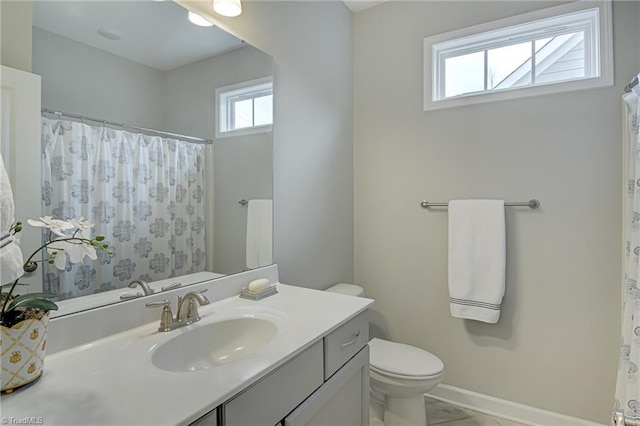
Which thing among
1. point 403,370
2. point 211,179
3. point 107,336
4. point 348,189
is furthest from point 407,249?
point 107,336

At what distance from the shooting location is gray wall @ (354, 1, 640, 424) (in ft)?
5.61

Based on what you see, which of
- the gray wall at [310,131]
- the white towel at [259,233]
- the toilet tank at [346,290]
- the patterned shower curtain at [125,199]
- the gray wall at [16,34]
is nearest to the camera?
the gray wall at [16,34]

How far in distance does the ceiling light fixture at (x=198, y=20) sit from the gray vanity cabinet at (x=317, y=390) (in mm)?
1321

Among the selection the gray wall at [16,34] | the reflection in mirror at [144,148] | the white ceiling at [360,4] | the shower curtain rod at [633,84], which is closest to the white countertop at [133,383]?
the reflection in mirror at [144,148]

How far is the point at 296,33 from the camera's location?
184 centimetres

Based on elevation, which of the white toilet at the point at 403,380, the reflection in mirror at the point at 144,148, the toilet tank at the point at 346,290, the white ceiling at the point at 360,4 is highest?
the white ceiling at the point at 360,4

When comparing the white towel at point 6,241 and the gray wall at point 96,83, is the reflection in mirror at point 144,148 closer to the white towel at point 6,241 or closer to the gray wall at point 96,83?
the gray wall at point 96,83

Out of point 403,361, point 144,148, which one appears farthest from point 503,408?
point 144,148

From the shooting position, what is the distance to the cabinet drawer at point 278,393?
2.46 ft

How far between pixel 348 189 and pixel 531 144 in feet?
3.79

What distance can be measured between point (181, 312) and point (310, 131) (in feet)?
4.18

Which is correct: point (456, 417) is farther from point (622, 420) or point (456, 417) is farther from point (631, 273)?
point (622, 420)

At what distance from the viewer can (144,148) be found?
3.73ft

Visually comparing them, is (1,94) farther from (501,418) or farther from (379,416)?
(501,418)
